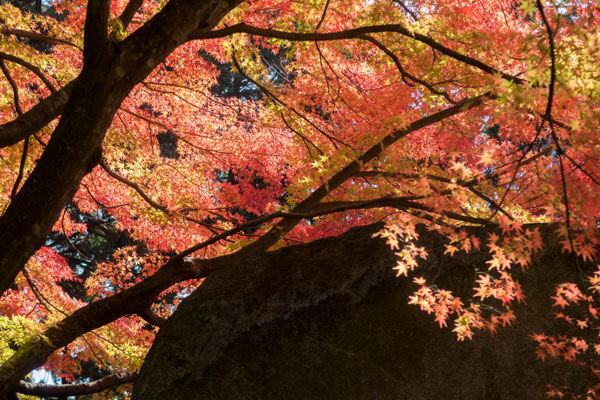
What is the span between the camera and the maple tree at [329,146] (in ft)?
8.05

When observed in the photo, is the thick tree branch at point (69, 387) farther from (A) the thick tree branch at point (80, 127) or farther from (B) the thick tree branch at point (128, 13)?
(B) the thick tree branch at point (128, 13)

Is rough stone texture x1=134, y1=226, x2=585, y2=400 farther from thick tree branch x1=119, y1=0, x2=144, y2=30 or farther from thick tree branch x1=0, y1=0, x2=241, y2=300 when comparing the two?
thick tree branch x1=119, y1=0, x2=144, y2=30

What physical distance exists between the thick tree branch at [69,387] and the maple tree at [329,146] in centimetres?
5

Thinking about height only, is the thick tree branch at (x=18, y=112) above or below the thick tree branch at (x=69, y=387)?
above

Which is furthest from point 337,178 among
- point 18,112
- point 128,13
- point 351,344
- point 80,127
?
point 18,112

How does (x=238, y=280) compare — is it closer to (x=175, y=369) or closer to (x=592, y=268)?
(x=175, y=369)

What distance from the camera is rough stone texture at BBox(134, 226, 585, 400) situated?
356 centimetres

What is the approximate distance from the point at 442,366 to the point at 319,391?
919 mm

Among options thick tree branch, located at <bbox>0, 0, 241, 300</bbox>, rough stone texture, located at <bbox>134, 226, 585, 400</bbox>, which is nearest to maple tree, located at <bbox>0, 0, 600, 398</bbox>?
thick tree branch, located at <bbox>0, 0, 241, 300</bbox>

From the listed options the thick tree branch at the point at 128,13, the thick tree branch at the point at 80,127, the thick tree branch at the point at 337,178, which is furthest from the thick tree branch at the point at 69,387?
the thick tree branch at the point at 128,13

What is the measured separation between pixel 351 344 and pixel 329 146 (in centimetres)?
373

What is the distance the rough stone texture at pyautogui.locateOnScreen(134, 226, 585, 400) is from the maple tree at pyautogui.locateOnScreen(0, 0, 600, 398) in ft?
0.57

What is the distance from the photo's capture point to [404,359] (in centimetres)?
363

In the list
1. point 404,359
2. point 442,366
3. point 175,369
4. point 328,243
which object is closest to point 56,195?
point 175,369
